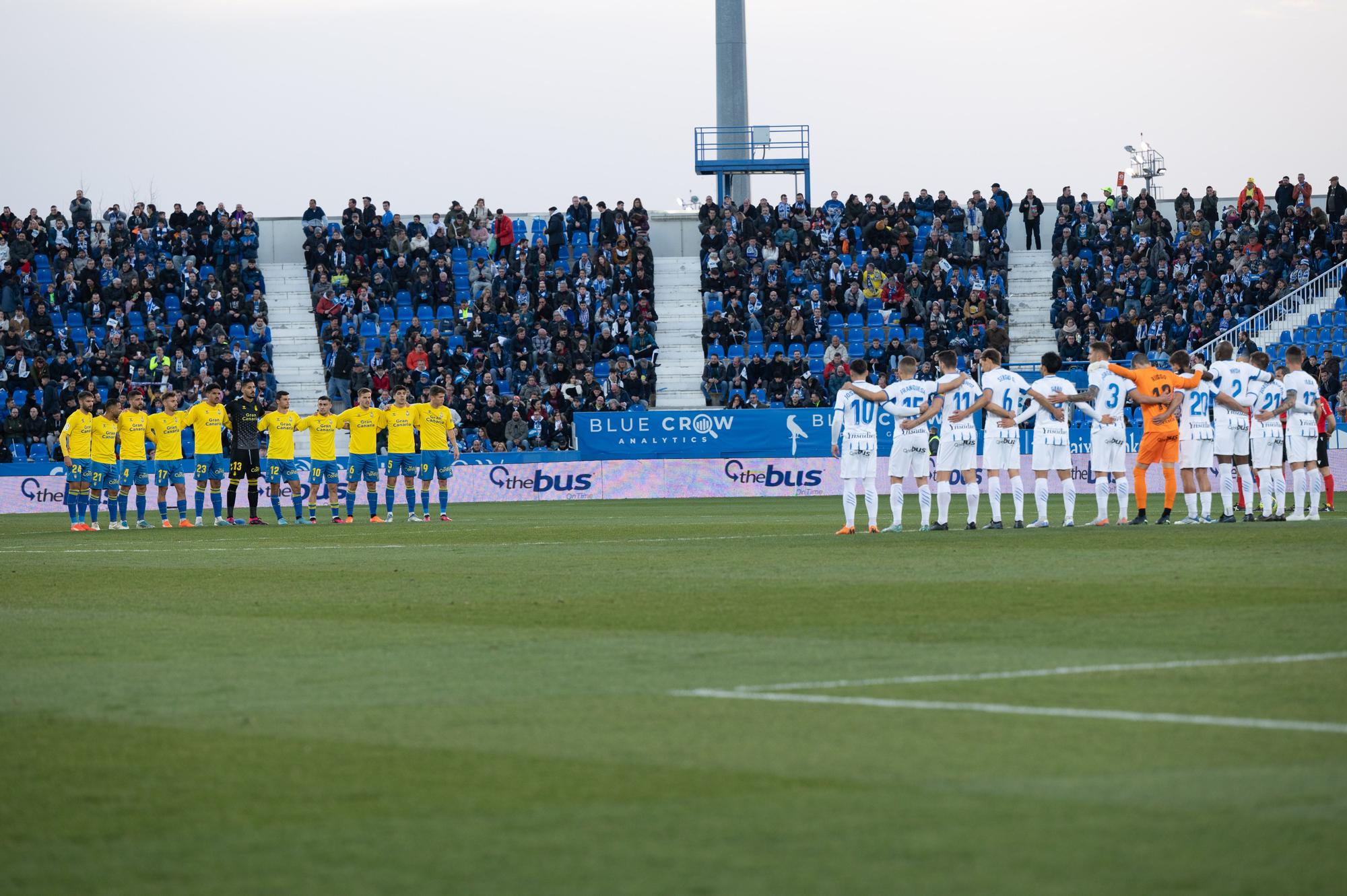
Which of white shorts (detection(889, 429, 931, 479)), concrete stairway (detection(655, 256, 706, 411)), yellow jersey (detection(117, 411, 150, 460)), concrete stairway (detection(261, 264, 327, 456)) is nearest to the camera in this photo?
white shorts (detection(889, 429, 931, 479))

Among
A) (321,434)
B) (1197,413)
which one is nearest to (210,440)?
(321,434)

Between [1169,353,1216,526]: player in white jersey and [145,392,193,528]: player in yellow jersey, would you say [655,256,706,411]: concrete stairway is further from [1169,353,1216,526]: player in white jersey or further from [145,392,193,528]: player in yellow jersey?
[1169,353,1216,526]: player in white jersey

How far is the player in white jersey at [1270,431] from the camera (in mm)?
21484

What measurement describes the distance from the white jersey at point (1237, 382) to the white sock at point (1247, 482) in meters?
0.87

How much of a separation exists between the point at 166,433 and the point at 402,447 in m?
4.05

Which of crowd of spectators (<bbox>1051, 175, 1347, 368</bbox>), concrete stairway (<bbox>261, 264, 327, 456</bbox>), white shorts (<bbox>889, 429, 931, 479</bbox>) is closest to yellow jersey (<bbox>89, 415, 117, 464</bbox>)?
concrete stairway (<bbox>261, 264, 327, 456</bbox>)

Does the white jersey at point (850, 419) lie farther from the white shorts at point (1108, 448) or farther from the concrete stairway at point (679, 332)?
the concrete stairway at point (679, 332)

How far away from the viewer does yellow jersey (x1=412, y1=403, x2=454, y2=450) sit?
94.6 ft

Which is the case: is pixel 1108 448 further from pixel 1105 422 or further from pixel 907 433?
pixel 907 433

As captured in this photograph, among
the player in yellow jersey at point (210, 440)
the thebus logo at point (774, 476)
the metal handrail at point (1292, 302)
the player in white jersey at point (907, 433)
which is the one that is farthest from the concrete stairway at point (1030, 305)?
the player in white jersey at point (907, 433)

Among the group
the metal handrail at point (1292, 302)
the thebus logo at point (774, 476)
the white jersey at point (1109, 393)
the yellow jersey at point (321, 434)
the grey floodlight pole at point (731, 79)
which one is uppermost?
the grey floodlight pole at point (731, 79)

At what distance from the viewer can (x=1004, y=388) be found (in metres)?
20.6

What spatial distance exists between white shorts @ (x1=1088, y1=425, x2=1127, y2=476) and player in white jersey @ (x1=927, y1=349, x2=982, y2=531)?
1.14m

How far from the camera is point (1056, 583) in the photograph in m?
13.0
